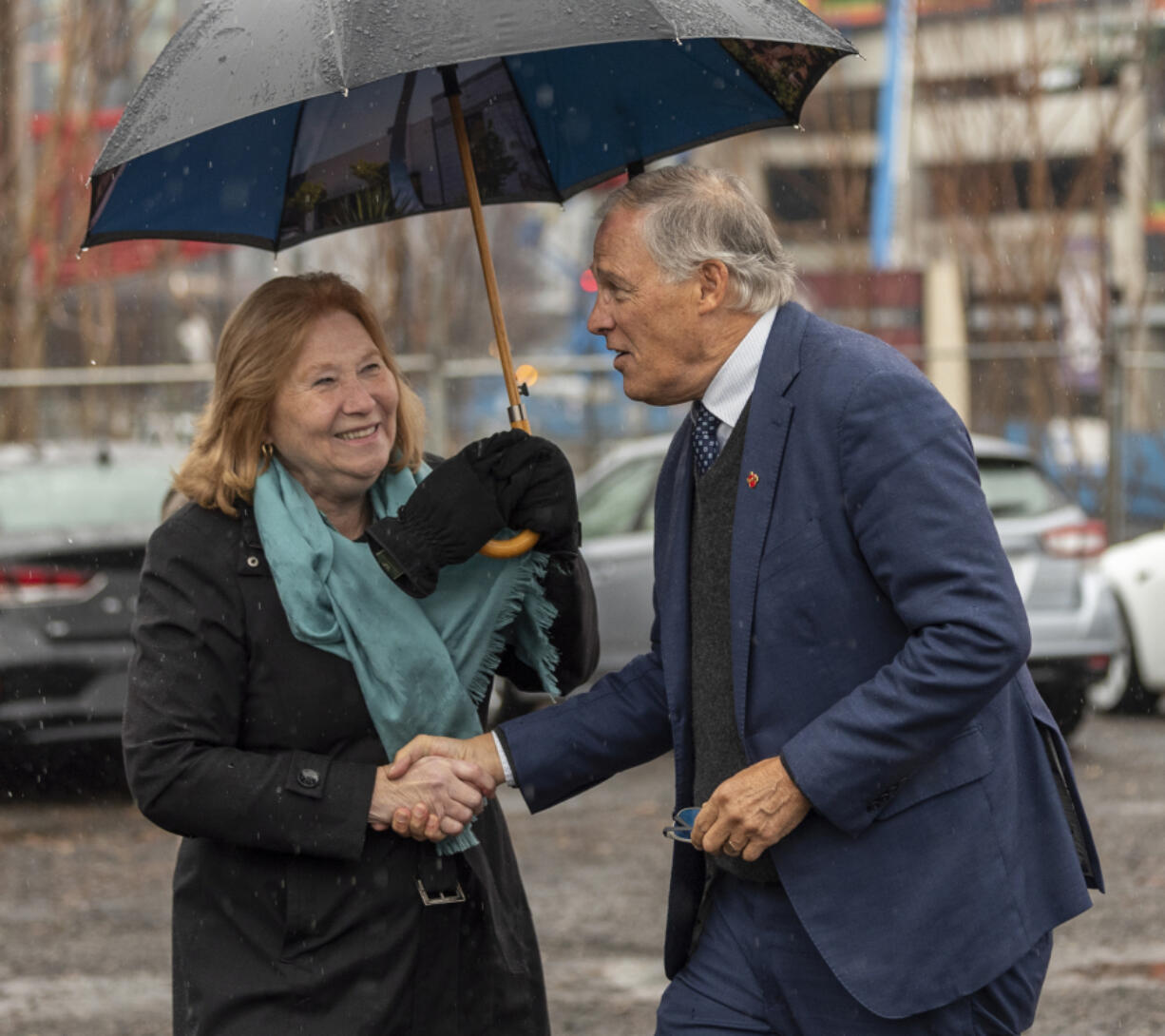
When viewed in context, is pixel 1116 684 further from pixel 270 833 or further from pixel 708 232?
pixel 270 833

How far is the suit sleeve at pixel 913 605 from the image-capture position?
9.06 ft

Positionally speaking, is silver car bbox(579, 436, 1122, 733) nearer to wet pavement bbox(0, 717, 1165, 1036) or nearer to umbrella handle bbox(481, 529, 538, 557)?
wet pavement bbox(0, 717, 1165, 1036)

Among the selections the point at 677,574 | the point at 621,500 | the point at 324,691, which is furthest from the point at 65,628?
the point at 677,574

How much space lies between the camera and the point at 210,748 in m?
3.18

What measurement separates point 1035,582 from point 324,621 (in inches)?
275

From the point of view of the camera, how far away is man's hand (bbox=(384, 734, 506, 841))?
320 cm

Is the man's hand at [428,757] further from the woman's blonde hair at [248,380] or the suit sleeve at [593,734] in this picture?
the woman's blonde hair at [248,380]

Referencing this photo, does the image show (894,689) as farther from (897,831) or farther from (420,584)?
(420,584)

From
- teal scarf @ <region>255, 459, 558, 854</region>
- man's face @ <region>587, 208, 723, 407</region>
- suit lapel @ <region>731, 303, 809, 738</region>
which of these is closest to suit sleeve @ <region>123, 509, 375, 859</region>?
teal scarf @ <region>255, 459, 558, 854</region>

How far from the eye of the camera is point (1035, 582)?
9.62 m

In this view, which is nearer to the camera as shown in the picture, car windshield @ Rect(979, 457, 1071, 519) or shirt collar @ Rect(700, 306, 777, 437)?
shirt collar @ Rect(700, 306, 777, 437)

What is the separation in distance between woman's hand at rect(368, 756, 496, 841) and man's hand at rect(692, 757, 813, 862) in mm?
508

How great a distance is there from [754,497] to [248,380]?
3.42 ft

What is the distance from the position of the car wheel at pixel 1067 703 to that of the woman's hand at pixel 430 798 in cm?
739
